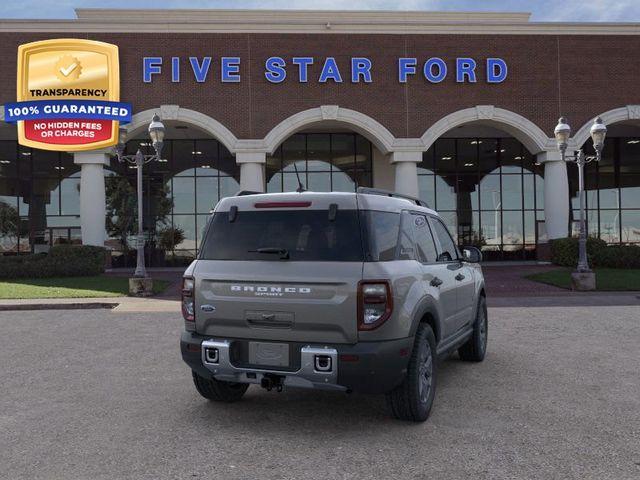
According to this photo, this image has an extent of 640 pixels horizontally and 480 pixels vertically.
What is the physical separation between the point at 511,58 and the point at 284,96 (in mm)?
10118

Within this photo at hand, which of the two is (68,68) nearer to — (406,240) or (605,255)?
(406,240)

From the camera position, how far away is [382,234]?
4711 mm

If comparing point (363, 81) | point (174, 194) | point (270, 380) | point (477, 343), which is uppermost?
point (363, 81)

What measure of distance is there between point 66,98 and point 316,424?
71.7ft

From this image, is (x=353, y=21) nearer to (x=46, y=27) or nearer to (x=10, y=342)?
(x=46, y=27)

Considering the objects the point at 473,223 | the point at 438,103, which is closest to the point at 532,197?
the point at 473,223

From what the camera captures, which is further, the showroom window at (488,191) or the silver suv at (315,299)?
the showroom window at (488,191)

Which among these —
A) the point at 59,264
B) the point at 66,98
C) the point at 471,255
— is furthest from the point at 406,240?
the point at 66,98

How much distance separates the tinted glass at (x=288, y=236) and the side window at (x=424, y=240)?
3.36 feet

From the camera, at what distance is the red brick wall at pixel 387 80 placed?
23422 mm

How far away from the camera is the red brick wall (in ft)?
76.8

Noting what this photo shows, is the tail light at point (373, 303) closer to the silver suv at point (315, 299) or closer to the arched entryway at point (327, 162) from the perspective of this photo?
the silver suv at point (315, 299)

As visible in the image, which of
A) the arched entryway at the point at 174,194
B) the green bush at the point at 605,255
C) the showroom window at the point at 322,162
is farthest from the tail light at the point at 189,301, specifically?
the arched entryway at the point at 174,194

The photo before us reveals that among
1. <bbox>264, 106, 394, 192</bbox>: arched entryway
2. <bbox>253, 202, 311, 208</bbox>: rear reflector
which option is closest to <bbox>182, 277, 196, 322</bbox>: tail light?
<bbox>253, 202, 311, 208</bbox>: rear reflector
